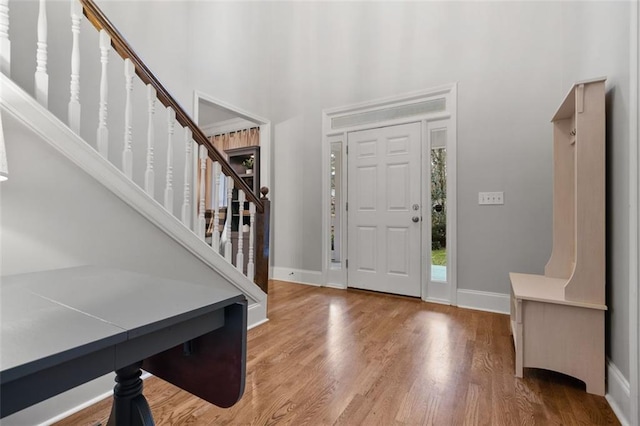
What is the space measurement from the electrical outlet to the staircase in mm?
2112

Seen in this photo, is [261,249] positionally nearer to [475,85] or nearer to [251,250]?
[251,250]

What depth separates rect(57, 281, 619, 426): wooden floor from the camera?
4.64 ft

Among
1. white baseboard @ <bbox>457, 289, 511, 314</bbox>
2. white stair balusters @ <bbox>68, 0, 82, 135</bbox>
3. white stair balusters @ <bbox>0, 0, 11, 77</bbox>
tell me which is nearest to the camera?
white stair balusters @ <bbox>0, 0, 11, 77</bbox>

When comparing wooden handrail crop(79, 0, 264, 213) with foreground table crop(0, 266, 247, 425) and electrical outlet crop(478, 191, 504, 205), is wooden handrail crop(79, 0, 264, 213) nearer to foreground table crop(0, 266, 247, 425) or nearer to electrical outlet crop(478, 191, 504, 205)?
foreground table crop(0, 266, 247, 425)

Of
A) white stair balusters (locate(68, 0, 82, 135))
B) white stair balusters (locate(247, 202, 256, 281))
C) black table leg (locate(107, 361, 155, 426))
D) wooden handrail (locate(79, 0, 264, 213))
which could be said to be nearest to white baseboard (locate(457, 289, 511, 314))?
white stair balusters (locate(247, 202, 256, 281))

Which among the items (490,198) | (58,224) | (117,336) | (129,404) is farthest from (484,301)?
(58,224)

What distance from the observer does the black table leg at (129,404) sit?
35.3 inches

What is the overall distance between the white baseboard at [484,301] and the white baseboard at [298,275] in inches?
64.3

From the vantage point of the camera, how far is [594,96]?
63.1 inches

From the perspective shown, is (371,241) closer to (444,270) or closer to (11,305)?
(444,270)

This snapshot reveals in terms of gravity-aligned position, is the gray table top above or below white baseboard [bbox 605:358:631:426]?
above

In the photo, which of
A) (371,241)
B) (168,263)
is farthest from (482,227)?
(168,263)

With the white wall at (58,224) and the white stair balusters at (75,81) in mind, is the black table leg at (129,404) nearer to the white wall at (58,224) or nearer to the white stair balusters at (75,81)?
the white wall at (58,224)

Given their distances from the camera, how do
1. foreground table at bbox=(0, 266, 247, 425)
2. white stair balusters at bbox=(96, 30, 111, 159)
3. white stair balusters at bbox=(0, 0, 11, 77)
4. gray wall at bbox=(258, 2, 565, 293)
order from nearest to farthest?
foreground table at bbox=(0, 266, 247, 425), white stair balusters at bbox=(0, 0, 11, 77), white stair balusters at bbox=(96, 30, 111, 159), gray wall at bbox=(258, 2, 565, 293)
